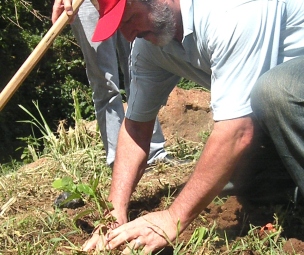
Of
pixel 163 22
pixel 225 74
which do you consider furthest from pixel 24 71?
pixel 225 74

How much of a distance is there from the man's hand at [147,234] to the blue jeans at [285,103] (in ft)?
1.96

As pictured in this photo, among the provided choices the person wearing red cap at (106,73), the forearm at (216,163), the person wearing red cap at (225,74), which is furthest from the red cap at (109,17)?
the person wearing red cap at (106,73)

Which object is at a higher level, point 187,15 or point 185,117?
point 187,15

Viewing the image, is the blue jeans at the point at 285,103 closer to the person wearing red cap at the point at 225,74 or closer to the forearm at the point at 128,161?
the person wearing red cap at the point at 225,74

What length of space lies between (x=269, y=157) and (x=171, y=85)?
0.64 m

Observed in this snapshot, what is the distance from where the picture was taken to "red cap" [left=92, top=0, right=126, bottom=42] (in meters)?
2.71

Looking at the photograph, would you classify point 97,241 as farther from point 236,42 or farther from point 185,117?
point 185,117

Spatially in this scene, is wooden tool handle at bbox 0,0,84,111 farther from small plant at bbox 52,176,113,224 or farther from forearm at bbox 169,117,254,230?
forearm at bbox 169,117,254,230

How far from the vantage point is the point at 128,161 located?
3.26 metres

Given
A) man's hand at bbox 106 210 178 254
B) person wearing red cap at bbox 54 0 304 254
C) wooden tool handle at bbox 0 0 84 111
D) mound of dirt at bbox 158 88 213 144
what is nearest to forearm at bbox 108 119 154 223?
person wearing red cap at bbox 54 0 304 254

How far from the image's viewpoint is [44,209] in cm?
356

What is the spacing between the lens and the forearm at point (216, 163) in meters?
2.62

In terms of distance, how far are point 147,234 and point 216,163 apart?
425 millimetres

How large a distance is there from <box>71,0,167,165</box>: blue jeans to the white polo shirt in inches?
41.2
